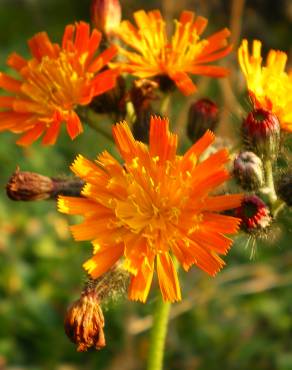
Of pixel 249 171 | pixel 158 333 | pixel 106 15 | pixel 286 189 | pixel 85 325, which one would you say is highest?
pixel 106 15

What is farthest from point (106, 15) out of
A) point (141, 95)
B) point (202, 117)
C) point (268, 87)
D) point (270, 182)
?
point (270, 182)

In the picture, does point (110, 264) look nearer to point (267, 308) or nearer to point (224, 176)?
point (224, 176)

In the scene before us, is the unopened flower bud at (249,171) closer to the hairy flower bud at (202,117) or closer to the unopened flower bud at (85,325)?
the hairy flower bud at (202,117)

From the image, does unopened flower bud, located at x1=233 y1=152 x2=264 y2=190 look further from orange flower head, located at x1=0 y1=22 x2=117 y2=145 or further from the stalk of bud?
orange flower head, located at x1=0 y1=22 x2=117 y2=145

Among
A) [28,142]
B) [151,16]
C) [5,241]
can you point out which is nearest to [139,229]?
[28,142]

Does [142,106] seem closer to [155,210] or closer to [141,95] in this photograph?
[141,95]

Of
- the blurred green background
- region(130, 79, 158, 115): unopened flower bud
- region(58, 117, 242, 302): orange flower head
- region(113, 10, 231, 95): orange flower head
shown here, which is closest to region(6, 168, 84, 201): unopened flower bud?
region(58, 117, 242, 302): orange flower head
